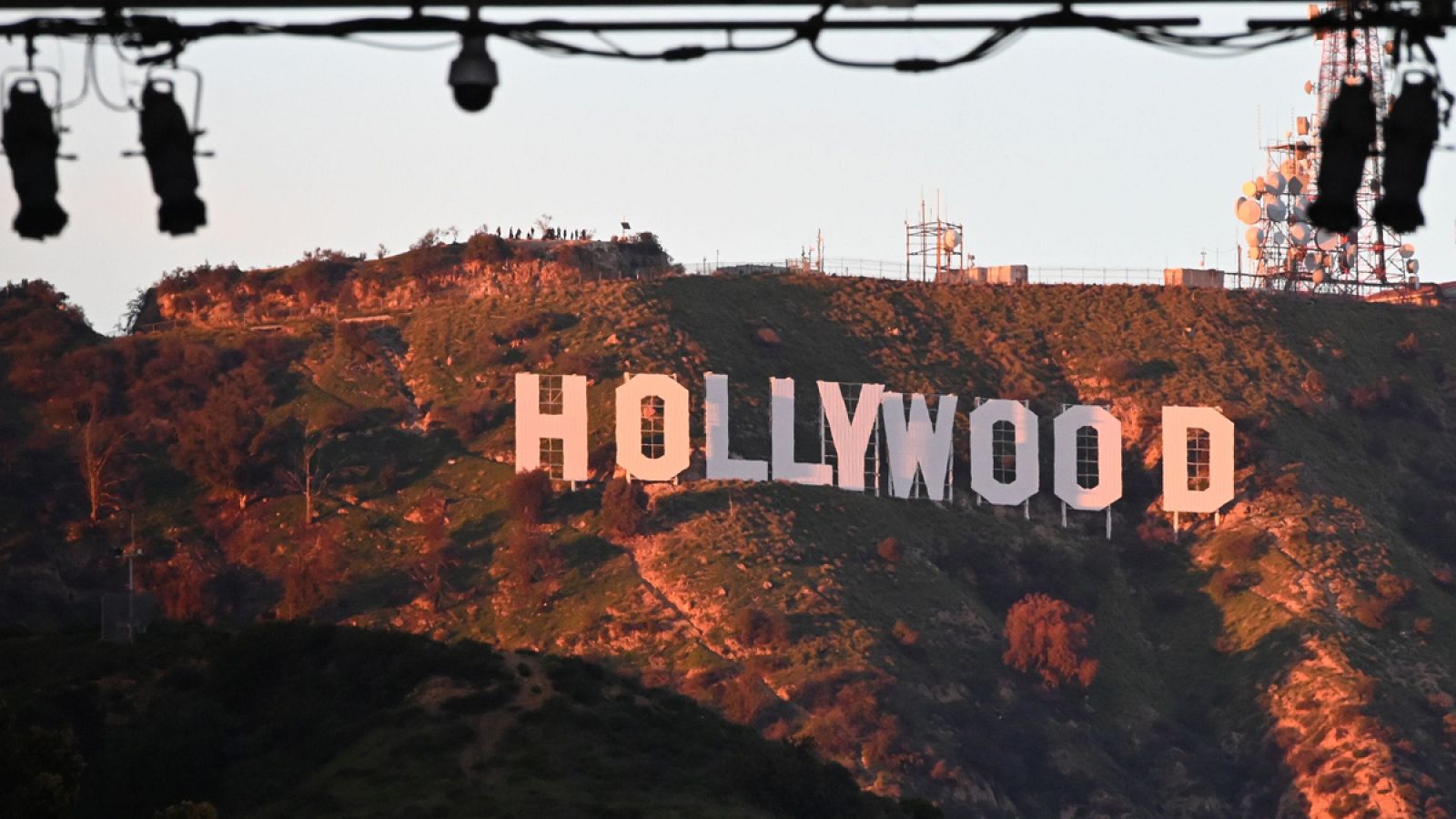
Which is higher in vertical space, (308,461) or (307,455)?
(307,455)

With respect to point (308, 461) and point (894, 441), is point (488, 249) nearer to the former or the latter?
point (308, 461)

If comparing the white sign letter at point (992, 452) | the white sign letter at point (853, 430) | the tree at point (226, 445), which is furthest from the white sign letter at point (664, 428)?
the tree at point (226, 445)

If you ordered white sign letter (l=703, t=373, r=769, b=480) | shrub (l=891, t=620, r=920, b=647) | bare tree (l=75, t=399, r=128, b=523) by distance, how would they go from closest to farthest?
1. shrub (l=891, t=620, r=920, b=647)
2. white sign letter (l=703, t=373, r=769, b=480)
3. bare tree (l=75, t=399, r=128, b=523)

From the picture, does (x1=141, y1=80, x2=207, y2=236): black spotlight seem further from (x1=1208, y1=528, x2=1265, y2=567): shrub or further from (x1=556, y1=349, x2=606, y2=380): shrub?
(x1=1208, y1=528, x2=1265, y2=567): shrub

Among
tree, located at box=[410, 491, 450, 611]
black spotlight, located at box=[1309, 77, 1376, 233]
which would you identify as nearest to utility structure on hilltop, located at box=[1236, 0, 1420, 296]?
tree, located at box=[410, 491, 450, 611]

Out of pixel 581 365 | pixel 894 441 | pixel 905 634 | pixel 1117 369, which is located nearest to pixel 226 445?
pixel 581 365

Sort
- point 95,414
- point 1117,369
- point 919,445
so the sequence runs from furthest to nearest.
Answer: point 1117,369
point 95,414
point 919,445

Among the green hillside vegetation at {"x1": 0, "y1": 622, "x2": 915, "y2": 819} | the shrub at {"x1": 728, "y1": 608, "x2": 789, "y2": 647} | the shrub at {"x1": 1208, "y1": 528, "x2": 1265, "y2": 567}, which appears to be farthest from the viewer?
the shrub at {"x1": 1208, "y1": 528, "x2": 1265, "y2": 567}
